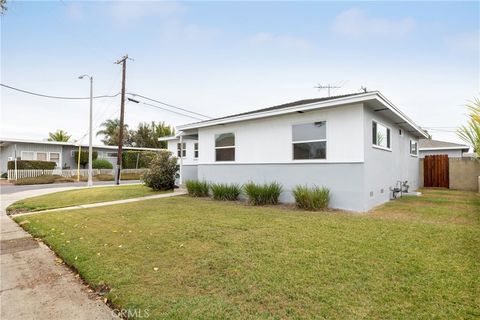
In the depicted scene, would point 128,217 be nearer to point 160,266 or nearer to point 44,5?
point 160,266

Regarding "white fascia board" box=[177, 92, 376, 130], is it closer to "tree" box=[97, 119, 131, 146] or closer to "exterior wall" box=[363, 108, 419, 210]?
"exterior wall" box=[363, 108, 419, 210]

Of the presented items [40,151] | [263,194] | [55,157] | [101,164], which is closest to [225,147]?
[263,194]

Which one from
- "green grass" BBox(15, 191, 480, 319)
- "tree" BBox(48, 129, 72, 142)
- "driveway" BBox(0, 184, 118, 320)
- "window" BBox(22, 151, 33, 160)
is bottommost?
"driveway" BBox(0, 184, 118, 320)

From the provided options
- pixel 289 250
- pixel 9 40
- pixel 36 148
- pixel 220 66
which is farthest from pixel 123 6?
pixel 36 148

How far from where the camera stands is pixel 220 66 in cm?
1669

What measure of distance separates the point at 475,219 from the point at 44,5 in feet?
46.5

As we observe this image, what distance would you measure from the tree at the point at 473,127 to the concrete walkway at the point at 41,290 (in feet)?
14.2

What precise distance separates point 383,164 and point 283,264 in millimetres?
7509

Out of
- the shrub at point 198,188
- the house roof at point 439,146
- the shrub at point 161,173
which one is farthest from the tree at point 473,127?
the house roof at point 439,146

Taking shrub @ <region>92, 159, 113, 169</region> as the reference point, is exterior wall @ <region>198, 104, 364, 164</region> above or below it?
above

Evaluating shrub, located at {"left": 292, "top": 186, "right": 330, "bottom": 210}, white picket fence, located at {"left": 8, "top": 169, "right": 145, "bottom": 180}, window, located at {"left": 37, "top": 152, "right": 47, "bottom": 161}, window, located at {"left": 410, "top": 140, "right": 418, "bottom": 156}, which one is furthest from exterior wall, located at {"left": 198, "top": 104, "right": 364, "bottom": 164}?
window, located at {"left": 37, "top": 152, "right": 47, "bottom": 161}

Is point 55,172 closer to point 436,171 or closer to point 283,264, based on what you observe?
point 283,264

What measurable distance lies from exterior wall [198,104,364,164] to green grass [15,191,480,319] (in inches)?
96.2

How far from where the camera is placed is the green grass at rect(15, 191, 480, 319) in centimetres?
264
